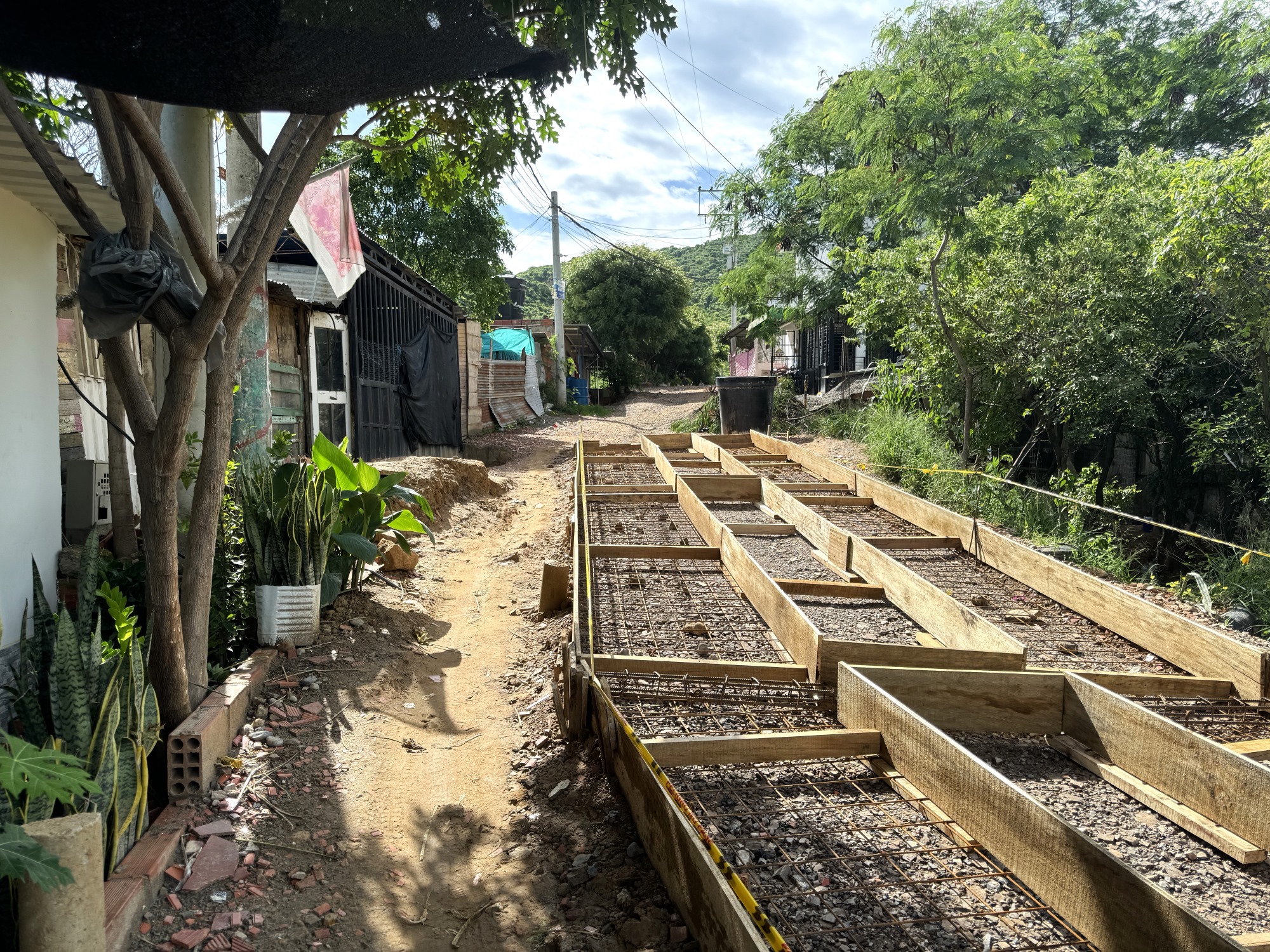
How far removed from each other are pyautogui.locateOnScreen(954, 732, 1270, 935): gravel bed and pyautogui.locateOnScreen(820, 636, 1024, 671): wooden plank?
37 centimetres

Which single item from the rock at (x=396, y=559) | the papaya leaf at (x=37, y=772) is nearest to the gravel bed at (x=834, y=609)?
the rock at (x=396, y=559)

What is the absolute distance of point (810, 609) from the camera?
4.81 m

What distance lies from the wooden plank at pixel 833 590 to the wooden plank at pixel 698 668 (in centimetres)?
129

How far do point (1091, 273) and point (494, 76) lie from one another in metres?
6.57

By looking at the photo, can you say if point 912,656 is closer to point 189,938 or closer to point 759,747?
point 759,747

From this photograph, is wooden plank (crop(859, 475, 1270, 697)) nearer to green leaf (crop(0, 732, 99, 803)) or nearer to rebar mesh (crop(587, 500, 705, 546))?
rebar mesh (crop(587, 500, 705, 546))

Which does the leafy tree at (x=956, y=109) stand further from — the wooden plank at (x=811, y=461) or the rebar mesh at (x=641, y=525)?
the rebar mesh at (x=641, y=525)

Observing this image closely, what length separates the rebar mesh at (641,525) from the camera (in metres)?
6.50

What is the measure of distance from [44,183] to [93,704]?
2238 millimetres

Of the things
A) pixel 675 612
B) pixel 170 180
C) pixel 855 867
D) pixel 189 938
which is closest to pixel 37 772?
pixel 189 938

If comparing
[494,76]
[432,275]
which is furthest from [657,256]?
[494,76]

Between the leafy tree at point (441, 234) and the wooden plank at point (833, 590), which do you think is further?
the leafy tree at point (441, 234)

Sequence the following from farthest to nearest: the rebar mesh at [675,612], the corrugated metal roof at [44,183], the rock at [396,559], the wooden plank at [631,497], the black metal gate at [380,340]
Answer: the black metal gate at [380,340] < the wooden plank at [631,497] < the rock at [396,559] < the rebar mesh at [675,612] < the corrugated metal roof at [44,183]

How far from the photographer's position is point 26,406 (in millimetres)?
3408
